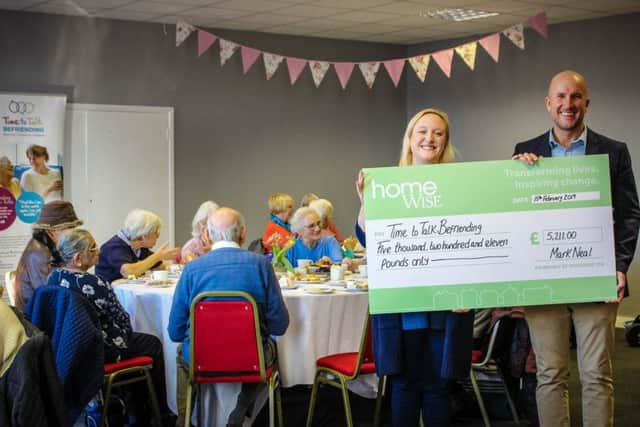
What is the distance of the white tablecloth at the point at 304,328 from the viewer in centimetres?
479

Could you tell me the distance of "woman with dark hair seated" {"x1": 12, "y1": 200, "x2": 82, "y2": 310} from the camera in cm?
462

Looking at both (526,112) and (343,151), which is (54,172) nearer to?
(343,151)

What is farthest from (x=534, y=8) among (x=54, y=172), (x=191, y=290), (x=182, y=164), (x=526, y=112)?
(x=191, y=290)

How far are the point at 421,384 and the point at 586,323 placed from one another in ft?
2.25

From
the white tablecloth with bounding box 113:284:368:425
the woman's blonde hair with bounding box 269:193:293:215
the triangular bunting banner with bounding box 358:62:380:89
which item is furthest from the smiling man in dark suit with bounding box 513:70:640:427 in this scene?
the triangular bunting banner with bounding box 358:62:380:89

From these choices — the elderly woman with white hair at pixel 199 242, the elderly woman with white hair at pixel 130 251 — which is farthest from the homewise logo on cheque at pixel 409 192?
the elderly woman with white hair at pixel 199 242

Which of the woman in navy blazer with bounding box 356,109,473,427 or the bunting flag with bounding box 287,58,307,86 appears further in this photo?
the bunting flag with bounding box 287,58,307,86

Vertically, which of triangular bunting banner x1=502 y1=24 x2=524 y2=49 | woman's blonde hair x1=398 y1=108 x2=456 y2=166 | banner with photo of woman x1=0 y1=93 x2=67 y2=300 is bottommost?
woman's blonde hair x1=398 y1=108 x2=456 y2=166

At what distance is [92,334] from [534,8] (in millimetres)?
5854

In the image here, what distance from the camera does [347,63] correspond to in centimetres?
894

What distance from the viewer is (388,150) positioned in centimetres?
1051

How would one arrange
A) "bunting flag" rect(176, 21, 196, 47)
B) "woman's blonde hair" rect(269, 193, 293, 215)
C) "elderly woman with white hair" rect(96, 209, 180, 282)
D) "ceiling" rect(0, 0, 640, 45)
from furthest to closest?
1. "bunting flag" rect(176, 21, 196, 47)
2. "ceiling" rect(0, 0, 640, 45)
3. "woman's blonde hair" rect(269, 193, 293, 215)
4. "elderly woman with white hair" rect(96, 209, 180, 282)

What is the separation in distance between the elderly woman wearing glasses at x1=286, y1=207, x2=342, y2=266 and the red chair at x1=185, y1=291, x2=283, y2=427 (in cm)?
215

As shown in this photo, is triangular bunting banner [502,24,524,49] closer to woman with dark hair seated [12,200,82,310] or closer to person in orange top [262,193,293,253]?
person in orange top [262,193,293,253]
